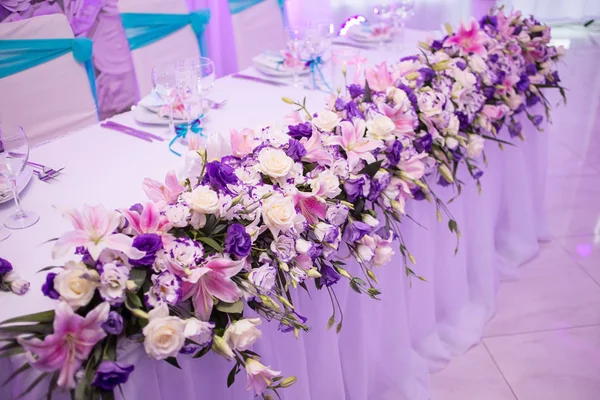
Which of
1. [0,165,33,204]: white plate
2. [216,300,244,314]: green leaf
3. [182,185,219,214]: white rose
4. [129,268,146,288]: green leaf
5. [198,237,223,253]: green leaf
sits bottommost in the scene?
[216,300,244,314]: green leaf

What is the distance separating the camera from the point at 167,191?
0.91m

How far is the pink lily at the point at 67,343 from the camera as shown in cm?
68

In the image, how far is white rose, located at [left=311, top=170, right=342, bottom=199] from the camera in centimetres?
98

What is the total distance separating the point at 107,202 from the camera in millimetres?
1156

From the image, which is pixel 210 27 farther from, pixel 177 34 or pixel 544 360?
pixel 544 360

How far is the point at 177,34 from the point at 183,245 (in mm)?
1763

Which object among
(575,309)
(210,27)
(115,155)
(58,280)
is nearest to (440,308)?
(575,309)

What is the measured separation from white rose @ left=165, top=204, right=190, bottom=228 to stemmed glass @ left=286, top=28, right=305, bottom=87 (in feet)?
3.54

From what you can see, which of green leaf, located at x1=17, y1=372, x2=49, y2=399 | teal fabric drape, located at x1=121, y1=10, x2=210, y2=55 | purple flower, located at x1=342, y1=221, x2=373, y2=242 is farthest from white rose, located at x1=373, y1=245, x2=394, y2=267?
teal fabric drape, located at x1=121, y1=10, x2=210, y2=55

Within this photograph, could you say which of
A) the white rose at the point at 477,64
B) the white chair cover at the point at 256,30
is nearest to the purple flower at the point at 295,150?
the white rose at the point at 477,64

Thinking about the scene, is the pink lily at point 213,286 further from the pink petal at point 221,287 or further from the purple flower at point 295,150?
the purple flower at point 295,150

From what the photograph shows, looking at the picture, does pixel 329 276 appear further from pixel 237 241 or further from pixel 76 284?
pixel 76 284

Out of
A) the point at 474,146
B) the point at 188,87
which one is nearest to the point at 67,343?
the point at 188,87

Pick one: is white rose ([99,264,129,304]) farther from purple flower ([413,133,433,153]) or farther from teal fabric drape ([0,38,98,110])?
teal fabric drape ([0,38,98,110])
